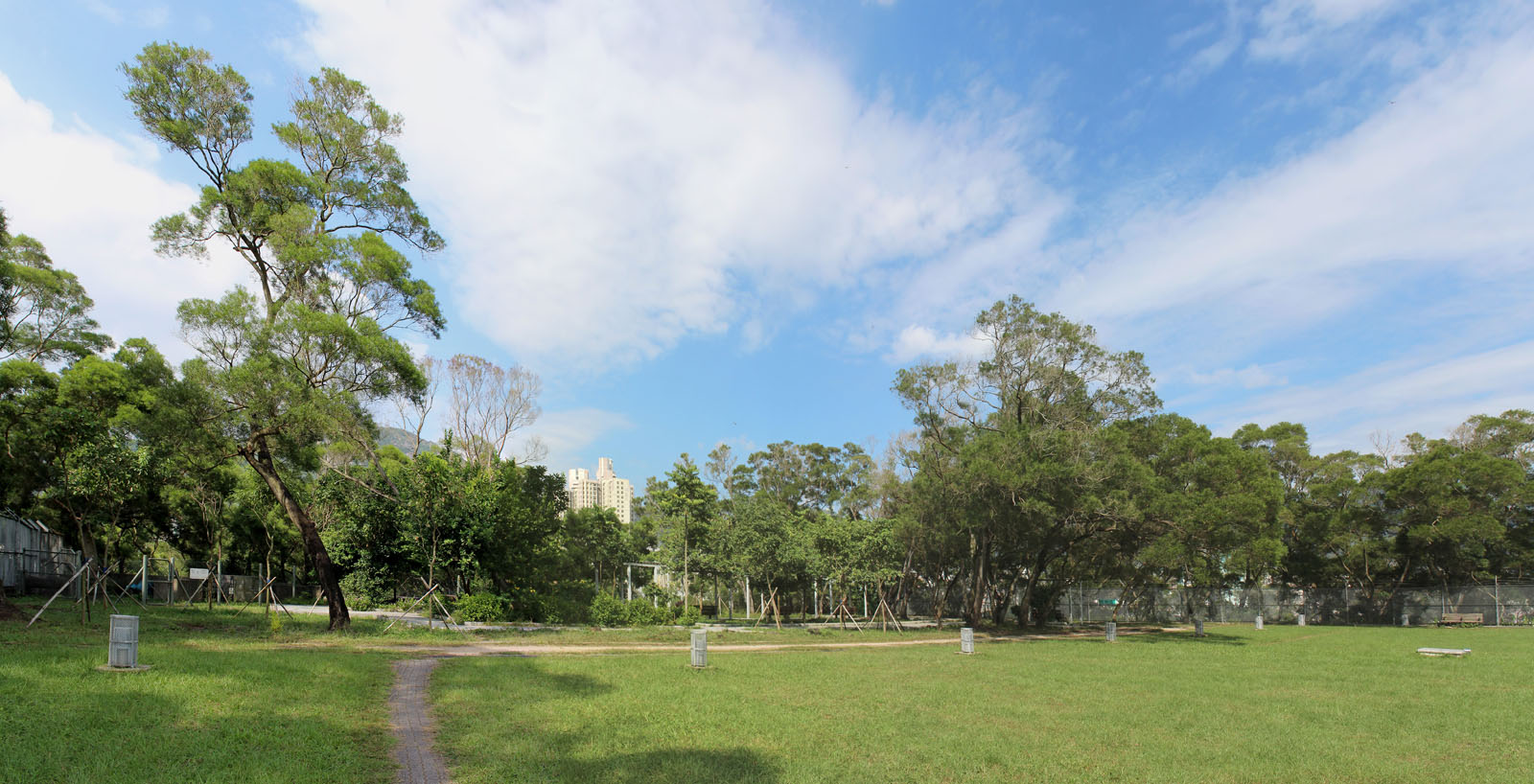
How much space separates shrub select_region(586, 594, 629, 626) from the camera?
26.6 meters

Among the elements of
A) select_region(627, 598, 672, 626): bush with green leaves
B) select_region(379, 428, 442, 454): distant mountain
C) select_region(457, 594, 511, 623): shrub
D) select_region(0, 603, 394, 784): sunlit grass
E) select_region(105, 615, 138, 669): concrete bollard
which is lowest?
select_region(627, 598, 672, 626): bush with green leaves

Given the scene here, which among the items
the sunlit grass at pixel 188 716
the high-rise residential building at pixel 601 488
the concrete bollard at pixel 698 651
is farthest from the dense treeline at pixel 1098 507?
the high-rise residential building at pixel 601 488

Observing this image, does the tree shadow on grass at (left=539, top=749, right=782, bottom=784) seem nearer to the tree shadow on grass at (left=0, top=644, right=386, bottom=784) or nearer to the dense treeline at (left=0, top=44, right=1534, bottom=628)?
the tree shadow on grass at (left=0, top=644, right=386, bottom=784)

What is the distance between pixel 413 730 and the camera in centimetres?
830

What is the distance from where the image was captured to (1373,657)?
61.9ft

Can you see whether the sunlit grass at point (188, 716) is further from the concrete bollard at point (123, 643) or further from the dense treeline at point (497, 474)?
the dense treeline at point (497, 474)

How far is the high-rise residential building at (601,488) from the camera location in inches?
4469

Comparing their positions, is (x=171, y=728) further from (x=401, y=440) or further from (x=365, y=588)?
(x=401, y=440)

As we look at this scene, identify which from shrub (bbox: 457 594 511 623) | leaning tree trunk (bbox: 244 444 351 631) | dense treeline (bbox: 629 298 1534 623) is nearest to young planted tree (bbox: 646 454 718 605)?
dense treeline (bbox: 629 298 1534 623)

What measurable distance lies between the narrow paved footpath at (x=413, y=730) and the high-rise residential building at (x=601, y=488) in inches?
3802

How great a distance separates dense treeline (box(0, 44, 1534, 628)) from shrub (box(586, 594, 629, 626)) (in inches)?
5.1

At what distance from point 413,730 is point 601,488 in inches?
4512

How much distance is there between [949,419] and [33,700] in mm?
27784

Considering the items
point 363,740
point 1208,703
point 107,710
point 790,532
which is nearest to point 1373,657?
point 1208,703
